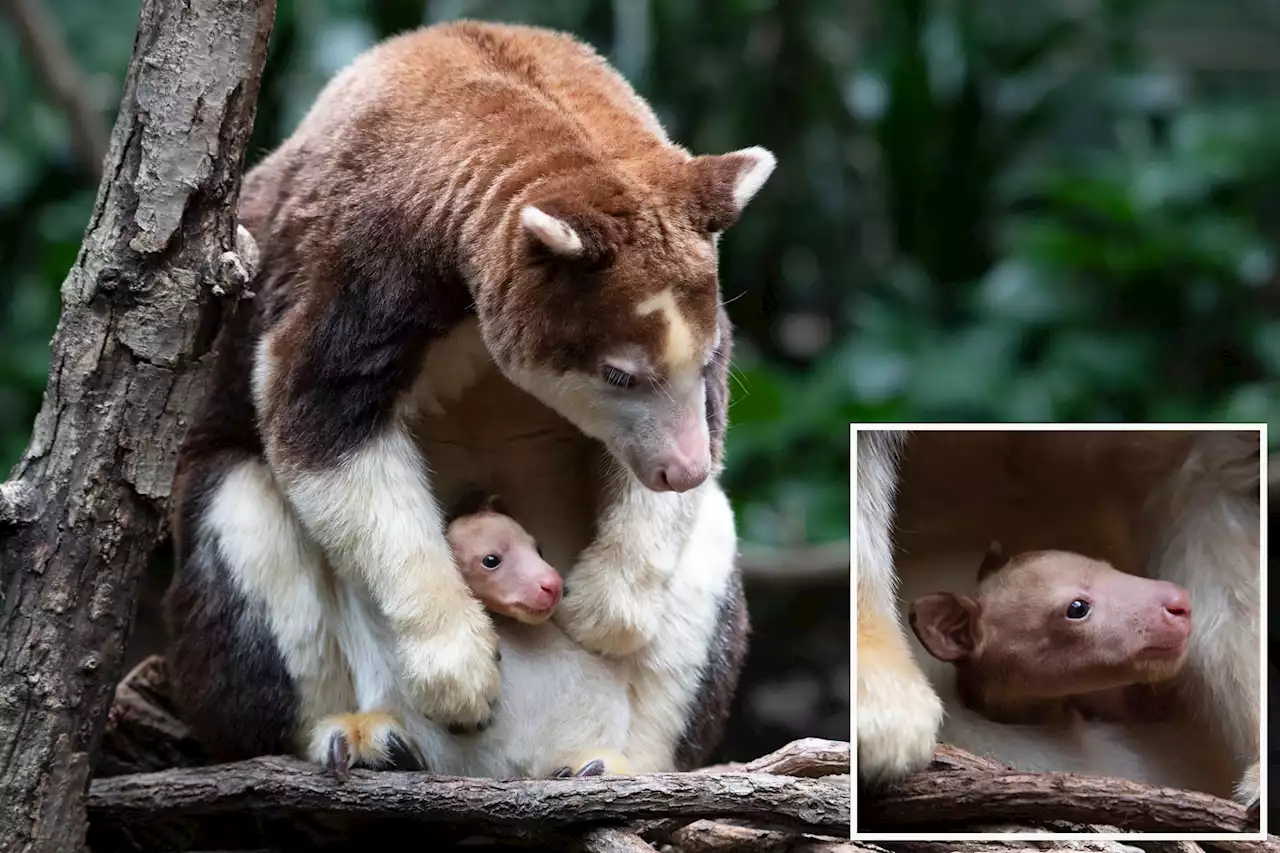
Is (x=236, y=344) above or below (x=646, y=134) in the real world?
below

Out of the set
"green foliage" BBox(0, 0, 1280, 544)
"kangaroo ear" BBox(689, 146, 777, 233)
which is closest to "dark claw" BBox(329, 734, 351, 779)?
"kangaroo ear" BBox(689, 146, 777, 233)

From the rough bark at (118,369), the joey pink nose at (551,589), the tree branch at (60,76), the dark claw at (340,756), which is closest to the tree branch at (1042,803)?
the joey pink nose at (551,589)

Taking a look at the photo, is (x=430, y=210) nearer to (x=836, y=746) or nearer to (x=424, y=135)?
(x=424, y=135)

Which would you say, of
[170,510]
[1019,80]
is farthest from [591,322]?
[1019,80]

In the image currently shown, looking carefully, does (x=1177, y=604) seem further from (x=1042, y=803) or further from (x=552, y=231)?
(x=552, y=231)

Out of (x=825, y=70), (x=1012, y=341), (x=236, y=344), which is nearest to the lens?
(x=236, y=344)

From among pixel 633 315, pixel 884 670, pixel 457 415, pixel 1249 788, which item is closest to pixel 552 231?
pixel 633 315

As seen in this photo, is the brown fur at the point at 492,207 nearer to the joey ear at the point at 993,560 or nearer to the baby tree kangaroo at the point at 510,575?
the baby tree kangaroo at the point at 510,575

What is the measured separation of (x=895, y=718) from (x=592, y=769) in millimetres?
626

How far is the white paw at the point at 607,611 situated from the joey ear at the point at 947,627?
22.2 inches

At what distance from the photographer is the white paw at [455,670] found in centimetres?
239

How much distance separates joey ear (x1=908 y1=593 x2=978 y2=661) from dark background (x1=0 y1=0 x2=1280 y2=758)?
2177 millimetres

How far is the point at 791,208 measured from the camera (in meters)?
5.30

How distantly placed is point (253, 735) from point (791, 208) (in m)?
3.31
